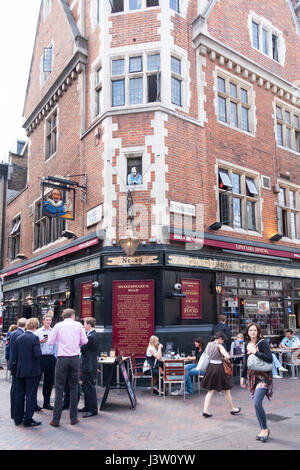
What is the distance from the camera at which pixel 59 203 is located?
45.2ft

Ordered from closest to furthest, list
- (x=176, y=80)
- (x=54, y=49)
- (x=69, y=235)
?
(x=176, y=80) → (x=69, y=235) → (x=54, y=49)

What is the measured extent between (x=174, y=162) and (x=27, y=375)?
25.3 feet

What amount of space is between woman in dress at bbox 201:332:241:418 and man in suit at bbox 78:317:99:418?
6.97 feet

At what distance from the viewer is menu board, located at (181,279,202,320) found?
1197 cm

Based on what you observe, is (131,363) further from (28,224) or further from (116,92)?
(28,224)

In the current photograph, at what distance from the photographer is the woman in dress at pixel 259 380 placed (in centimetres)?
596

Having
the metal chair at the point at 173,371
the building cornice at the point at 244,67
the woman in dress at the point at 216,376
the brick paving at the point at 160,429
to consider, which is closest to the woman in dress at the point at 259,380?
the brick paving at the point at 160,429

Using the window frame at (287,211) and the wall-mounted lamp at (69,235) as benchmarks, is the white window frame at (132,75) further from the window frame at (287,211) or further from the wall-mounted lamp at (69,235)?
the window frame at (287,211)

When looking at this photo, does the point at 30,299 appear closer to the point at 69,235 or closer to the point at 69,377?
the point at 69,235

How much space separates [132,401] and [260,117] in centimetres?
1208

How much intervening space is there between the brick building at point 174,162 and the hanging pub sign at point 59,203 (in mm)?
318

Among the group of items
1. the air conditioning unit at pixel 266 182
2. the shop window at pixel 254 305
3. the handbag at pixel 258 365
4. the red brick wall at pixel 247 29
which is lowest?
the handbag at pixel 258 365

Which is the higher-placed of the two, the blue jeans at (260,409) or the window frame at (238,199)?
the window frame at (238,199)

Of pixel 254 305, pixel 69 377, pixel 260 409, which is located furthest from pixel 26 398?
pixel 254 305
